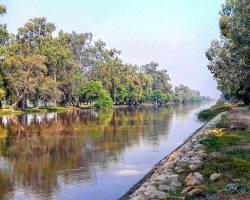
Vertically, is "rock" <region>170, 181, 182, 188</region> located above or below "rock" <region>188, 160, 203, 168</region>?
below

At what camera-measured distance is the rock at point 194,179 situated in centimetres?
1455

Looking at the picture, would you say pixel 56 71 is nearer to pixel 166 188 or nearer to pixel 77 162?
pixel 77 162

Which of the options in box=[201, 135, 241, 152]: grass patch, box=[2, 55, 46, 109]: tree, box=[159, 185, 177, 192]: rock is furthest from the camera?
box=[2, 55, 46, 109]: tree

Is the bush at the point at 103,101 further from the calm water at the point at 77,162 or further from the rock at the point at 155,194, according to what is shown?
the rock at the point at 155,194

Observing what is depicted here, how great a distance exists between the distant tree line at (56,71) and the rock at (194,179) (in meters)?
60.6

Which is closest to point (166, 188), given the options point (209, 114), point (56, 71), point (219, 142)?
point (219, 142)

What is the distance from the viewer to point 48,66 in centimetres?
11081

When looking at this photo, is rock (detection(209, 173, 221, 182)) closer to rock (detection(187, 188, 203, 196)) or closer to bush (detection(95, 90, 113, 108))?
rock (detection(187, 188, 203, 196))

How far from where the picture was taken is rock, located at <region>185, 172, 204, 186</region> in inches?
573

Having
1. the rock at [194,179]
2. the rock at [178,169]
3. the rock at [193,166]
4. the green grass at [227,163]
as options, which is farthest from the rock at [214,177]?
the rock at [178,169]

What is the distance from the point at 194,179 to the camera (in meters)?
14.8

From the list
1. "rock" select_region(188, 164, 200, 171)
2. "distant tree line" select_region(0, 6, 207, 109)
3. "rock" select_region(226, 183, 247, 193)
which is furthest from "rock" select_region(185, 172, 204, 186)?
"distant tree line" select_region(0, 6, 207, 109)

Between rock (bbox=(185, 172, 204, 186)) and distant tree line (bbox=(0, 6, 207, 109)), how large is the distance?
60.6 m

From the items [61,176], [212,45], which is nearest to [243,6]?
[61,176]
